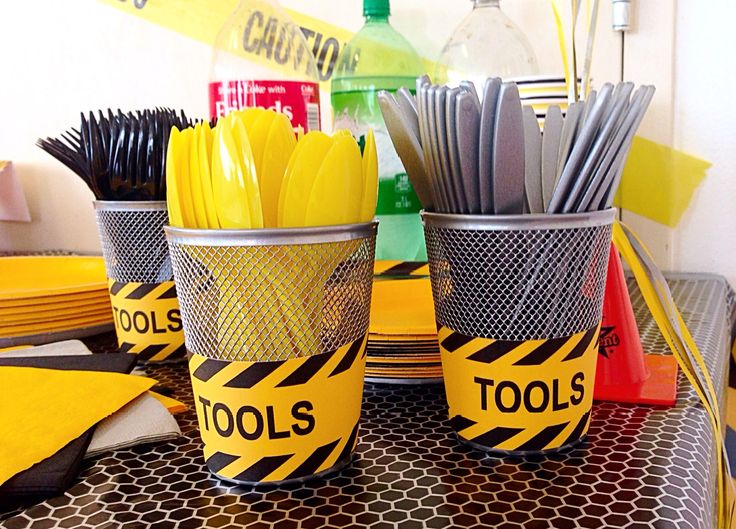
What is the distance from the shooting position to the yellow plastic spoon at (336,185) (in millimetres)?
366

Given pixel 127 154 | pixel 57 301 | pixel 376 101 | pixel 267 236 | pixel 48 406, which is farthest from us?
pixel 376 101

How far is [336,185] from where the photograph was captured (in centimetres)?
37

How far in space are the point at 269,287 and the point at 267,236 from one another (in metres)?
0.03

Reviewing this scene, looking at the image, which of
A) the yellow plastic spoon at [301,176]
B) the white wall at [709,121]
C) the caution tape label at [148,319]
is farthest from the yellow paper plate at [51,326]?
the white wall at [709,121]

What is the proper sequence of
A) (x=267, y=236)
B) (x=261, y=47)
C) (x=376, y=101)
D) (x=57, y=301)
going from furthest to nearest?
(x=261, y=47) < (x=376, y=101) < (x=57, y=301) < (x=267, y=236)

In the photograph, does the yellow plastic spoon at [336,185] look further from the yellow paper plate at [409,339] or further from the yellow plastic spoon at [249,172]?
the yellow paper plate at [409,339]

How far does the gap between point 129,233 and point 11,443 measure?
23cm

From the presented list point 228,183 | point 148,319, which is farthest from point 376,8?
point 228,183

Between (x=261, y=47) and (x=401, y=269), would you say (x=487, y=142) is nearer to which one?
(x=401, y=269)

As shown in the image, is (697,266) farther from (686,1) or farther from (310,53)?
Result: (310,53)

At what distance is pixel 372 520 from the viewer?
0.35 meters

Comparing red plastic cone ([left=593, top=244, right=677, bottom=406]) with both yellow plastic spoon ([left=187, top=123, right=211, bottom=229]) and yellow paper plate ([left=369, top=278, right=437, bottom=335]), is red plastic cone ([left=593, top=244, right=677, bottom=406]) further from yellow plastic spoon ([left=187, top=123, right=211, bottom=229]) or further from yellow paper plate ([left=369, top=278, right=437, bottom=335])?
yellow plastic spoon ([left=187, top=123, right=211, bottom=229])

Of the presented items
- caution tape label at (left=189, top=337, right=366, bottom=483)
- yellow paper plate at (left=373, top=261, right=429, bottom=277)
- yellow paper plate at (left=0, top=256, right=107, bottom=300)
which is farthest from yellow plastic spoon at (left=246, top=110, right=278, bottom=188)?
yellow paper plate at (left=0, top=256, right=107, bottom=300)

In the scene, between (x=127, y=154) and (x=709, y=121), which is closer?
(x=127, y=154)
